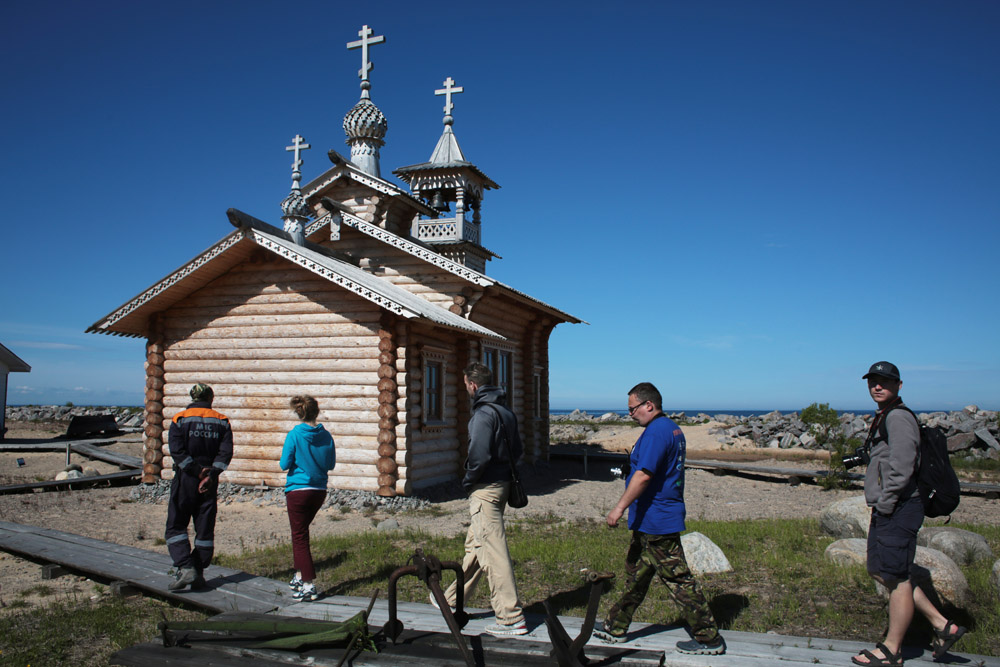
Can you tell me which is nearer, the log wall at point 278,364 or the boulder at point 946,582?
the boulder at point 946,582

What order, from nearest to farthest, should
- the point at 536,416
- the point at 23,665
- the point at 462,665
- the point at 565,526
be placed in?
the point at 462,665
the point at 23,665
the point at 565,526
the point at 536,416

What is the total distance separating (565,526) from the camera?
10.9 meters

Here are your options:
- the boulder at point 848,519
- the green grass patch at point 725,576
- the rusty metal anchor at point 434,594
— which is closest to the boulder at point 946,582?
the green grass patch at point 725,576

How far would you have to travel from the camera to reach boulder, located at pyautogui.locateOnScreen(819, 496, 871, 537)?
369 inches

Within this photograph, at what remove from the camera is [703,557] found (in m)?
7.70

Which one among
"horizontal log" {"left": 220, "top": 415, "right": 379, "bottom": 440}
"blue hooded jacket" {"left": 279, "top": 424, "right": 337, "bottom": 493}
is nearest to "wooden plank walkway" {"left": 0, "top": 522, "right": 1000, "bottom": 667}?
"blue hooded jacket" {"left": 279, "top": 424, "right": 337, "bottom": 493}

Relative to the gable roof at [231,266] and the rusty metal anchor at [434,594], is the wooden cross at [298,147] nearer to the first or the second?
the gable roof at [231,266]

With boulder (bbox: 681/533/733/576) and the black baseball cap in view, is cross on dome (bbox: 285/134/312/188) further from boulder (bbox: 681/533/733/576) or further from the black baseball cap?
Result: the black baseball cap

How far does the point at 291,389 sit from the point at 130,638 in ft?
25.8

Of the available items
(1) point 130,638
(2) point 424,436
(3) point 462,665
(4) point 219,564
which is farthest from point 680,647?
(2) point 424,436

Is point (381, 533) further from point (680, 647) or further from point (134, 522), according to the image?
point (680, 647)

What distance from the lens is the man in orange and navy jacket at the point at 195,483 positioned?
21.5 feet

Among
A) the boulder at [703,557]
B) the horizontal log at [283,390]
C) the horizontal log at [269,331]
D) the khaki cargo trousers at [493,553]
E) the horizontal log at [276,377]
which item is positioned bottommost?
the boulder at [703,557]

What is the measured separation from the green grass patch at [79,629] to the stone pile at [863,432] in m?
18.1
